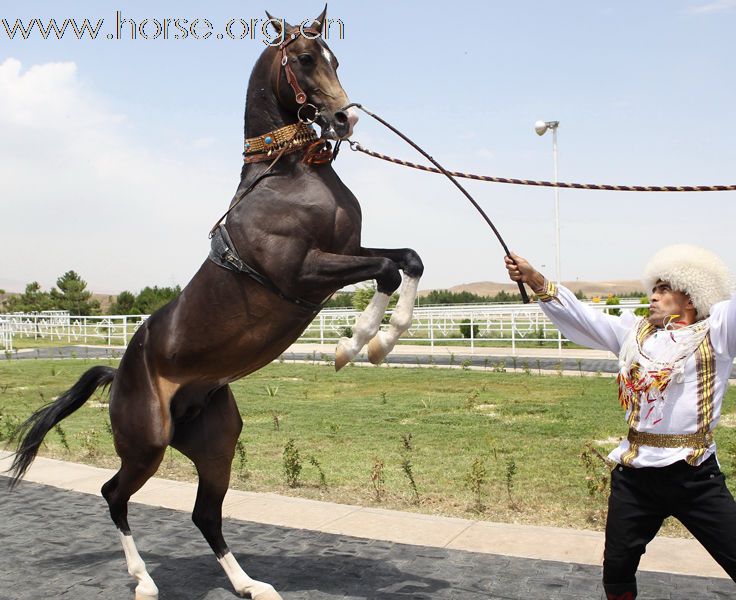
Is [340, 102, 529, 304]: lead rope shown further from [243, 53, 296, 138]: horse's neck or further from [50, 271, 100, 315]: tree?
[50, 271, 100, 315]: tree

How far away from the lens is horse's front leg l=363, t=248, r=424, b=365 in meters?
3.47

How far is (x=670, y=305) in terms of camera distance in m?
3.13

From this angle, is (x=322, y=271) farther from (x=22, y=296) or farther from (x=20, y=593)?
(x=22, y=296)

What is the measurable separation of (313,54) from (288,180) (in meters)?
0.63

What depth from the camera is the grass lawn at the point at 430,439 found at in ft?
19.7

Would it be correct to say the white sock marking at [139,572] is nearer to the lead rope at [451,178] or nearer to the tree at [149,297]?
the lead rope at [451,178]

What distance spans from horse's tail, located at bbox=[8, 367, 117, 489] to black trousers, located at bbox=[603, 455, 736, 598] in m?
3.28

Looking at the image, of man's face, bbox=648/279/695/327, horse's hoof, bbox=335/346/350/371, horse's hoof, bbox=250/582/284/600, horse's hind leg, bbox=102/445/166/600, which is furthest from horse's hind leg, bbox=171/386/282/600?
man's face, bbox=648/279/695/327

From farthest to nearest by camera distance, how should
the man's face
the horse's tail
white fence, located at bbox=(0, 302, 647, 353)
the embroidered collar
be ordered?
white fence, located at bbox=(0, 302, 647, 353) < the horse's tail < the embroidered collar < the man's face

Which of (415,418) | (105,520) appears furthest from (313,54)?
(415,418)

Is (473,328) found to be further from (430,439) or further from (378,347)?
(378,347)

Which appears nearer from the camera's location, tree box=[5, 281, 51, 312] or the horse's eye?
the horse's eye

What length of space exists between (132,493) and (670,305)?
10.1ft

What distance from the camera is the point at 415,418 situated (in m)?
10.1
